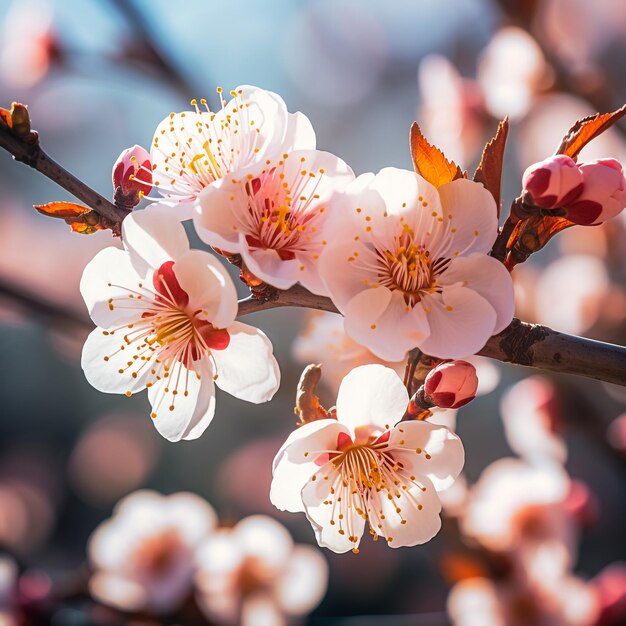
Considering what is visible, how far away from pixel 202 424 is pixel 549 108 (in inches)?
59.5

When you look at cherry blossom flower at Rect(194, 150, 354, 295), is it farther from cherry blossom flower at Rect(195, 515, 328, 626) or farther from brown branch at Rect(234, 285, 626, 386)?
cherry blossom flower at Rect(195, 515, 328, 626)

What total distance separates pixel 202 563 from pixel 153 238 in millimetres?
1286

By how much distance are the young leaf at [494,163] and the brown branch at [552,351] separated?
0.45 ft

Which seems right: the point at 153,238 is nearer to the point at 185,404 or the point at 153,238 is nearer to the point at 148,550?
the point at 185,404

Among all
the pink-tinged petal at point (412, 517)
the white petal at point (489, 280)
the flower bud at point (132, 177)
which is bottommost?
the pink-tinged petal at point (412, 517)

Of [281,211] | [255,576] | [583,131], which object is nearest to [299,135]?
[281,211]

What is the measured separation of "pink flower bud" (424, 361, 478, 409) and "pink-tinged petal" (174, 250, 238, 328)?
0.22 meters

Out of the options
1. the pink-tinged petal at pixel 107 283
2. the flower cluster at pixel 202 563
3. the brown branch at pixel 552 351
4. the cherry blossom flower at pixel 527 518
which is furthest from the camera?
the flower cluster at pixel 202 563

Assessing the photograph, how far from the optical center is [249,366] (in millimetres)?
742

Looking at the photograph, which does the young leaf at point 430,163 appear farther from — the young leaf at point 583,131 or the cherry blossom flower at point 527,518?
the cherry blossom flower at point 527,518

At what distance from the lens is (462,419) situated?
359 cm

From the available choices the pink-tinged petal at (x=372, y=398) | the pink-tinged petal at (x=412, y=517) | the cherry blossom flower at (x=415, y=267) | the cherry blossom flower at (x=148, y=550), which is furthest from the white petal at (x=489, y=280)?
the cherry blossom flower at (x=148, y=550)

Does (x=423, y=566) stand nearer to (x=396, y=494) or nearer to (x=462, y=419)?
(x=462, y=419)

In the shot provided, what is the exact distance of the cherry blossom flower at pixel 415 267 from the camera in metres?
0.69
